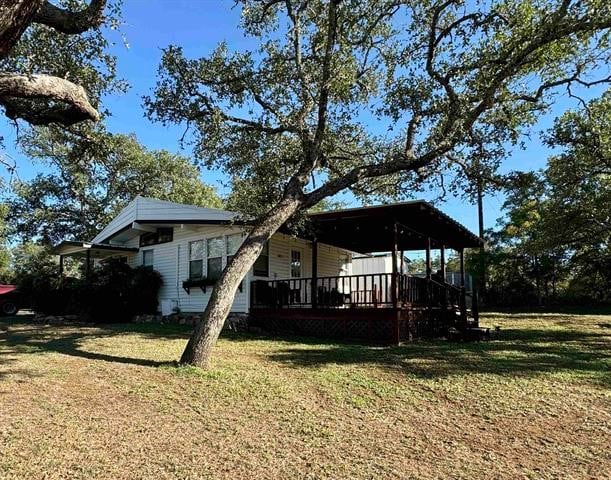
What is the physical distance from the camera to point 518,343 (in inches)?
397

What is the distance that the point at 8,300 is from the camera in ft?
59.7

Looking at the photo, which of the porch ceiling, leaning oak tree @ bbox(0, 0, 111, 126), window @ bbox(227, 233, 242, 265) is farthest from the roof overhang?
leaning oak tree @ bbox(0, 0, 111, 126)

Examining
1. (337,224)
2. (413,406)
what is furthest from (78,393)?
(337,224)

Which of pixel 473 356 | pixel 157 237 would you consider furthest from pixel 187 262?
pixel 473 356

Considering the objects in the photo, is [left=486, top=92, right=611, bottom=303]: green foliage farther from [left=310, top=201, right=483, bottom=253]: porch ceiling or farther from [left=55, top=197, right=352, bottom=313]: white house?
[left=55, top=197, right=352, bottom=313]: white house

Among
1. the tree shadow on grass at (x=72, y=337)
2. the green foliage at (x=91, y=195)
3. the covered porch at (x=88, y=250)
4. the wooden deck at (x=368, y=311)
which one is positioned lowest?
the tree shadow on grass at (x=72, y=337)

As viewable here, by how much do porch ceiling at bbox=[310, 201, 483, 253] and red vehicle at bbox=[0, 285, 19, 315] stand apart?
1237cm

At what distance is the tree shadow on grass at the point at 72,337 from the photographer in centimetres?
781

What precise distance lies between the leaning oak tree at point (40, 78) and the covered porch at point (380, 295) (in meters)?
6.63

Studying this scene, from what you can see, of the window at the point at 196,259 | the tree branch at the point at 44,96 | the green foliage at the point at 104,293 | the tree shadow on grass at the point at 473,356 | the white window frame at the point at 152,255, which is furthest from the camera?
the white window frame at the point at 152,255

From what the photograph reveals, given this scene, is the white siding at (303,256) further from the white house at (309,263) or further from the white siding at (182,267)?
the white siding at (182,267)

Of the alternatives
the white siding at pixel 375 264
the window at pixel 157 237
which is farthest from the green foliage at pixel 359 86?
the white siding at pixel 375 264

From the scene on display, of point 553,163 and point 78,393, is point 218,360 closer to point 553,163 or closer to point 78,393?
point 78,393

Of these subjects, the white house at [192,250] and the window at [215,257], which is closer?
the white house at [192,250]
